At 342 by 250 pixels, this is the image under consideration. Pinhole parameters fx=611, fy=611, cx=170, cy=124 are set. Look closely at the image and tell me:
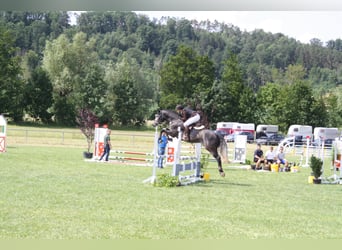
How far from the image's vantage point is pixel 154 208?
8836 mm

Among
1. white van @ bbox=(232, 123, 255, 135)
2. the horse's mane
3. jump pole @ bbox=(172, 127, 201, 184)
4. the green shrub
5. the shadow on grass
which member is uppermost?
white van @ bbox=(232, 123, 255, 135)

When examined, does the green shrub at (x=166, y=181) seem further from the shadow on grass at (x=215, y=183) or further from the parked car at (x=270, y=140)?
the parked car at (x=270, y=140)

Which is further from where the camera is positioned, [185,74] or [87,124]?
[185,74]

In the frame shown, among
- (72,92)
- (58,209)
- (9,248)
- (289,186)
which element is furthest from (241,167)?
(72,92)

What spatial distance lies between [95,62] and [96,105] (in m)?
5.89

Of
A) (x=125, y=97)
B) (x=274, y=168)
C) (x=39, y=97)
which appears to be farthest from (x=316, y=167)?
(x=39, y=97)

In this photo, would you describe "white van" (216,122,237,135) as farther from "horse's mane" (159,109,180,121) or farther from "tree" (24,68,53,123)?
"horse's mane" (159,109,180,121)

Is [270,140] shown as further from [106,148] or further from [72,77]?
[106,148]

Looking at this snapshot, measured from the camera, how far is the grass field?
6926mm

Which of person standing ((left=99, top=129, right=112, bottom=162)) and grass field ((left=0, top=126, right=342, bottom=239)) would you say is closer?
grass field ((left=0, top=126, right=342, bottom=239))

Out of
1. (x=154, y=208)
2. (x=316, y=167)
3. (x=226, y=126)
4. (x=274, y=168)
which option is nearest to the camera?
(x=154, y=208)

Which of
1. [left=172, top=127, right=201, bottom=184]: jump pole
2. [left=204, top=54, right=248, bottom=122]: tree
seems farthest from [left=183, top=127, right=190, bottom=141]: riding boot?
[left=204, top=54, right=248, bottom=122]: tree

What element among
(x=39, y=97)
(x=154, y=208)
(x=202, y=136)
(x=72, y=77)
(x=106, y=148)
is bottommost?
(x=154, y=208)

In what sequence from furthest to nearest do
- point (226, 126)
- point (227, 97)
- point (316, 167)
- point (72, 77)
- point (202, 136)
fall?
point (72, 77) → point (227, 97) → point (226, 126) → point (316, 167) → point (202, 136)
